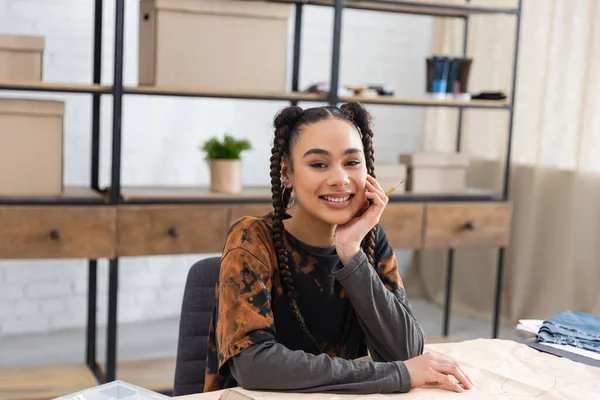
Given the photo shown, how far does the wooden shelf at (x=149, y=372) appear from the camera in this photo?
3.02m

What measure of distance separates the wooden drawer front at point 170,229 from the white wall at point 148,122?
1.11m

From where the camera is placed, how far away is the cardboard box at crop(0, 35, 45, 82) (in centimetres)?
266

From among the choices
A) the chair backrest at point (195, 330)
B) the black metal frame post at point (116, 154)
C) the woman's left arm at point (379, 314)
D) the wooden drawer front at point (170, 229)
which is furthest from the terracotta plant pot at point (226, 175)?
the woman's left arm at point (379, 314)

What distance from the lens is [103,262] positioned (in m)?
3.88

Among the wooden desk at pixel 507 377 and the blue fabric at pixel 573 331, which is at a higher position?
the blue fabric at pixel 573 331

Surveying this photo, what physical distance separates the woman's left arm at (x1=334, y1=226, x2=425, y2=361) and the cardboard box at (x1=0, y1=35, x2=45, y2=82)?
1.64m

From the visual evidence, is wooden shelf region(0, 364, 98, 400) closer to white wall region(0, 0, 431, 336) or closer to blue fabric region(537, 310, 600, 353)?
white wall region(0, 0, 431, 336)

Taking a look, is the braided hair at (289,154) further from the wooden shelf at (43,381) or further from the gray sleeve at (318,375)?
the wooden shelf at (43,381)

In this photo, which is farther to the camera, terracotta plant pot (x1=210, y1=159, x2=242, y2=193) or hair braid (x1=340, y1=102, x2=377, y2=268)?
terracotta plant pot (x1=210, y1=159, x2=242, y2=193)

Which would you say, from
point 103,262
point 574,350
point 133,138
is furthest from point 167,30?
point 574,350

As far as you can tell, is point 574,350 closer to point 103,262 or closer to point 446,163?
point 446,163

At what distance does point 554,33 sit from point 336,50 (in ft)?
4.32

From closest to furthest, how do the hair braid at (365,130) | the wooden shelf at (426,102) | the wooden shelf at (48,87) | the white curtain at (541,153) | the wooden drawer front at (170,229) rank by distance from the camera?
the hair braid at (365,130)
the wooden shelf at (48,87)
the wooden drawer front at (170,229)
the wooden shelf at (426,102)
the white curtain at (541,153)

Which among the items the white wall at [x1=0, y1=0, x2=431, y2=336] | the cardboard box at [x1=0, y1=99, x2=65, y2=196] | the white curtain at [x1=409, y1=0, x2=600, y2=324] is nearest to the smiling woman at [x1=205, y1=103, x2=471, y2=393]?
the cardboard box at [x1=0, y1=99, x2=65, y2=196]
